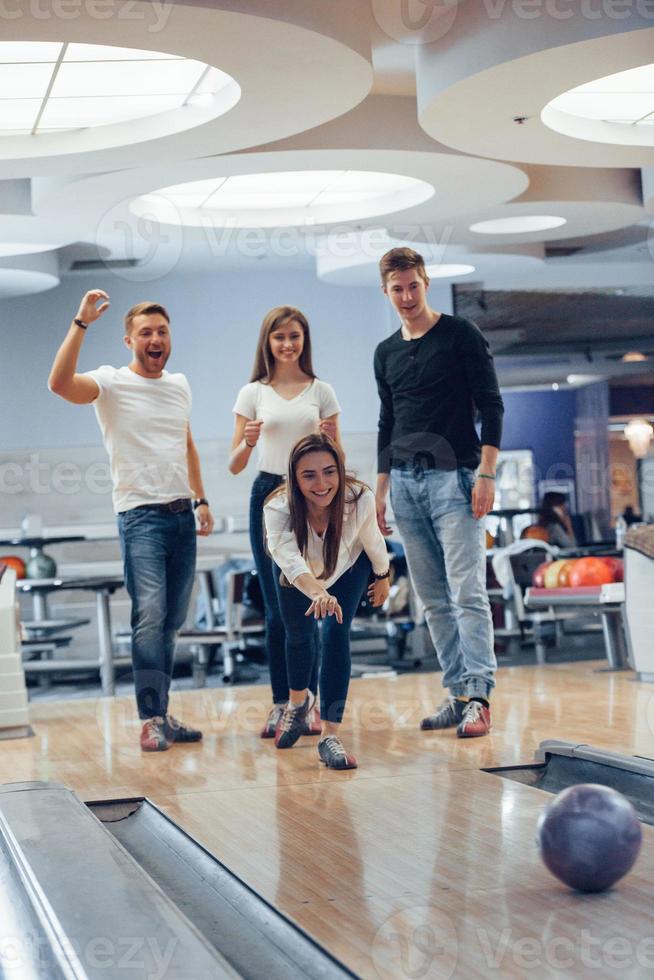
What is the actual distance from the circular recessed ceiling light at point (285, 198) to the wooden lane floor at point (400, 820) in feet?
9.07

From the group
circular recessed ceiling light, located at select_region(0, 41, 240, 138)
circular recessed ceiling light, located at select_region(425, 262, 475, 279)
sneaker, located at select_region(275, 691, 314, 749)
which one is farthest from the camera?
circular recessed ceiling light, located at select_region(425, 262, 475, 279)

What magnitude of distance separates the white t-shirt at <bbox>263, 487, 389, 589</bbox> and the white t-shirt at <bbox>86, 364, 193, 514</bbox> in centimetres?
62

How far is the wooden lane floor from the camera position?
210 cm

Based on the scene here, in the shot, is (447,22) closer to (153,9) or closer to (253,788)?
(153,9)

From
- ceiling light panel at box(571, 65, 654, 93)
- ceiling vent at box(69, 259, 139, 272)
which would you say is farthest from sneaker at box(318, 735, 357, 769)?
ceiling vent at box(69, 259, 139, 272)

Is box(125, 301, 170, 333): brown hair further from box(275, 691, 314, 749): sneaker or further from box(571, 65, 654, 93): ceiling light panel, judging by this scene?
box(571, 65, 654, 93): ceiling light panel

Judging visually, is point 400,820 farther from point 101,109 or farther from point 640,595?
point 101,109

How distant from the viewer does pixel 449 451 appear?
4.30 metres

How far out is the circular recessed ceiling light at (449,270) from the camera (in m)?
9.03

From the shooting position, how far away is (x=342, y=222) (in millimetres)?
7293

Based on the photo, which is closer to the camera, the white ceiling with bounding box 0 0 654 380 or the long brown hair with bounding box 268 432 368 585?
the long brown hair with bounding box 268 432 368 585

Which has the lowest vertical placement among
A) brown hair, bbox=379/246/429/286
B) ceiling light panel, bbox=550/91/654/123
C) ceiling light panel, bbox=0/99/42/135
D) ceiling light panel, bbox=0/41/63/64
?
brown hair, bbox=379/246/429/286

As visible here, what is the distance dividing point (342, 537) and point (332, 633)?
0.91ft

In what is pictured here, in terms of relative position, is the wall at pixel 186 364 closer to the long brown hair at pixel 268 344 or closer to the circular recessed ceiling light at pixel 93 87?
the circular recessed ceiling light at pixel 93 87
